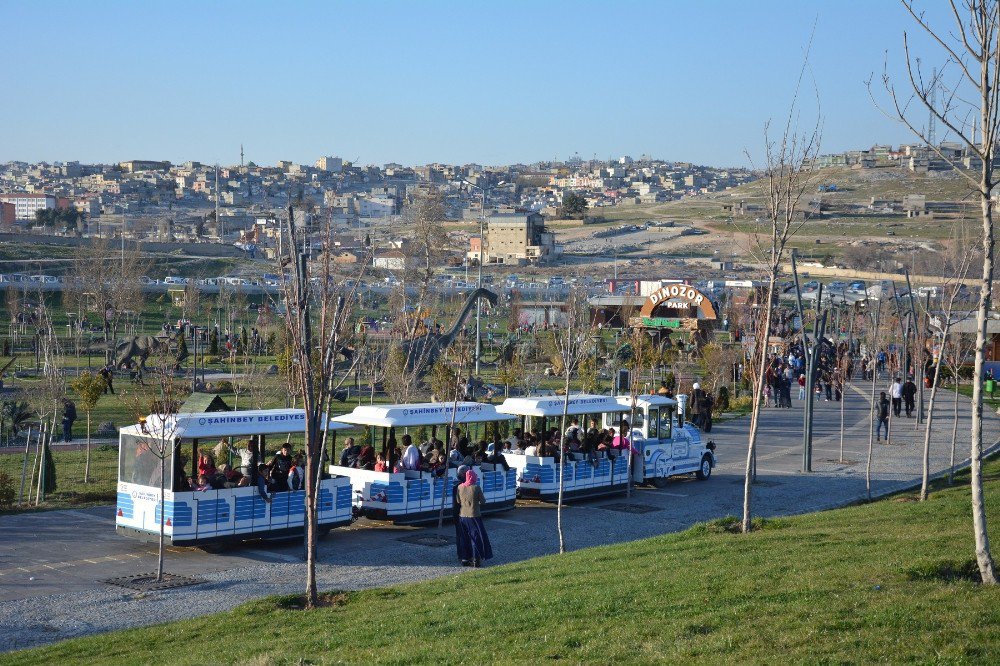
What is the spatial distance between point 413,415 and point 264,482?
3485mm

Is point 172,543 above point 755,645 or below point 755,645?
below

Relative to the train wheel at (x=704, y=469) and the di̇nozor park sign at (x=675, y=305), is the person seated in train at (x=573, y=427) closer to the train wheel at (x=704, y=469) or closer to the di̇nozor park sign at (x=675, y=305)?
the train wheel at (x=704, y=469)

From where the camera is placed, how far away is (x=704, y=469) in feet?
84.2

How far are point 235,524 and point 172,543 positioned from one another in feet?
3.00

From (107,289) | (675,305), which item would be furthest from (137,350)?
(675,305)

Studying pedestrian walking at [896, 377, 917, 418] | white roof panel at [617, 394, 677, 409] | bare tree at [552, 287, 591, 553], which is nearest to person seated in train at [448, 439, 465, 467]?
bare tree at [552, 287, 591, 553]

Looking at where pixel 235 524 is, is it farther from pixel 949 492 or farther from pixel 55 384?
pixel 949 492

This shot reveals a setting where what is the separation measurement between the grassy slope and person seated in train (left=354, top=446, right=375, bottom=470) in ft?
20.6

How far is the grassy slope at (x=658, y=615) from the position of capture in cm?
836

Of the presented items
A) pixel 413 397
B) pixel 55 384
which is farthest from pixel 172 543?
pixel 413 397

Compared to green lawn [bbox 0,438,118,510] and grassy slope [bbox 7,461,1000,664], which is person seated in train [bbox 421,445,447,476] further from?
grassy slope [bbox 7,461,1000,664]

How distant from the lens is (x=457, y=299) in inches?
3046

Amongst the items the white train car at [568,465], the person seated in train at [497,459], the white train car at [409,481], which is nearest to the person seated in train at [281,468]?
the white train car at [409,481]

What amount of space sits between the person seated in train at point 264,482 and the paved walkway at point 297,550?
31.7 inches
